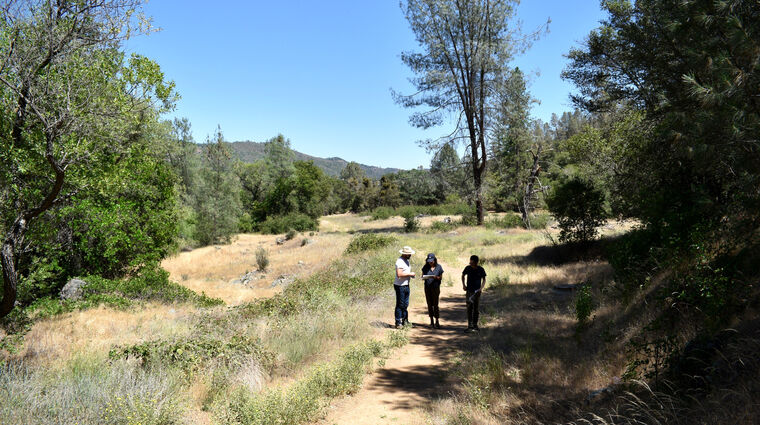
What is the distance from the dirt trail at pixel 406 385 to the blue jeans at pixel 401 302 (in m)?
0.41

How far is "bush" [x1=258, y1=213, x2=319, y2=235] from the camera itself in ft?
163

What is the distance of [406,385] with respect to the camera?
6.24m

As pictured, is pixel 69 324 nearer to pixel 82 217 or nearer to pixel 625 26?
pixel 82 217

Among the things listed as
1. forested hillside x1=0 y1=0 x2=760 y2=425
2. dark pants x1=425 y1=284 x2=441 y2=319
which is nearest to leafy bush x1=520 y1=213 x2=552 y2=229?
forested hillside x1=0 y1=0 x2=760 y2=425

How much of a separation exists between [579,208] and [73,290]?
19.1 metres

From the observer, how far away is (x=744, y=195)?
567 cm

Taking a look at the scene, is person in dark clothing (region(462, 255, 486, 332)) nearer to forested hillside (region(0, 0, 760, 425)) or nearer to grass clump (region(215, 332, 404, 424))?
forested hillside (region(0, 0, 760, 425))

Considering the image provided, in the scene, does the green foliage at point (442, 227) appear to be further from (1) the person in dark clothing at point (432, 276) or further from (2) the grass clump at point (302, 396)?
(2) the grass clump at point (302, 396)

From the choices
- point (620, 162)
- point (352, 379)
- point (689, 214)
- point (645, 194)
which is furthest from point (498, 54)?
point (352, 379)

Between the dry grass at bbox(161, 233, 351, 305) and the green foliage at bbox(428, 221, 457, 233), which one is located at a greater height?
the green foliage at bbox(428, 221, 457, 233)

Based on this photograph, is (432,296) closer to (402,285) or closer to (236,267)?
(402,285)

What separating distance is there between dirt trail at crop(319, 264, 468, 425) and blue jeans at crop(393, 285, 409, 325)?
0.41 metres

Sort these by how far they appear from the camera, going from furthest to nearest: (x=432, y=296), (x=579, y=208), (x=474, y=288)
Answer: (x=579, y=208)
(x=432, y=296)
(x=474, y=288)

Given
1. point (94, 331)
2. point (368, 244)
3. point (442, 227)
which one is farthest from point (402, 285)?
point (442, 227)
